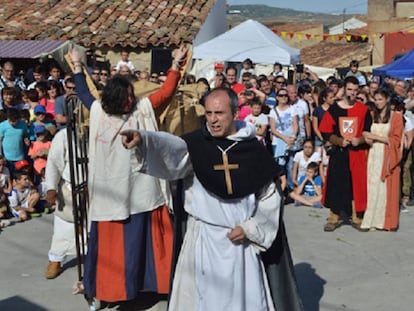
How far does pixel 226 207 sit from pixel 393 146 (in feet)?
15.2

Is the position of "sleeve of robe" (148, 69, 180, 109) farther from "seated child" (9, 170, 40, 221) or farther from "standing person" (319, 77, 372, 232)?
"seated child" (9, 170, 40, 221)

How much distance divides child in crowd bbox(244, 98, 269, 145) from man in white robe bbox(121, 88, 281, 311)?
5.66m

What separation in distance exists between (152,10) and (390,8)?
108 feet

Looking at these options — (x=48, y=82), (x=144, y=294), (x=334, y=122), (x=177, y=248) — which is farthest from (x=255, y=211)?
(x=48, y=82)

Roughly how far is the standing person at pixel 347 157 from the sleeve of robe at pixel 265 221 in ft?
13.0

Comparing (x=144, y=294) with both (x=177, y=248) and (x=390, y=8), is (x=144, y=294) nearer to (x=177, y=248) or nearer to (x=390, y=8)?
(x=177, y=248)

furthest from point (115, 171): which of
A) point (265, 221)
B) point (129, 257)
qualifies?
point (265, 221)

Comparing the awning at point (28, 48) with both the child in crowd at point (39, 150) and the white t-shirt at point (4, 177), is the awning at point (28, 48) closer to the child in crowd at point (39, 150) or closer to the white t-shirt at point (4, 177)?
the child in crowd at point (39, 150)

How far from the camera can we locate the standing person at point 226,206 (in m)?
4.37

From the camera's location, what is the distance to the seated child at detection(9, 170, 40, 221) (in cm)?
914

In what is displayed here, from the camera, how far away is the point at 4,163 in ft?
30.0

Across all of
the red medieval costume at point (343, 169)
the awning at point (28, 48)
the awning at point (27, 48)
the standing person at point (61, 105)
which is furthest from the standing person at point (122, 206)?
the awning at point (27, 48)

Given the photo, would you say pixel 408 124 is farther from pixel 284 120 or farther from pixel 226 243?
pixel 226 243

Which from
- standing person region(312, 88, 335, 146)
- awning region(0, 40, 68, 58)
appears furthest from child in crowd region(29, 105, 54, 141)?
awning region(0, 40, 68, 58)
